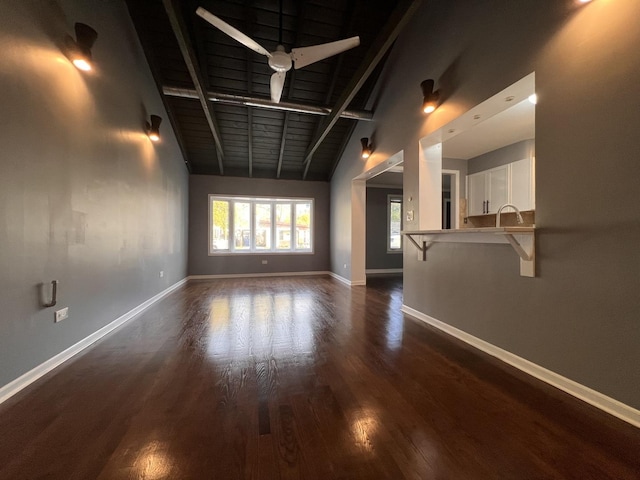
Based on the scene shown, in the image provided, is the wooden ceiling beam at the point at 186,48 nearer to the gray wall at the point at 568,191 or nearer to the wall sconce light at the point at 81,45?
the wall sconce light at the point at 81,45

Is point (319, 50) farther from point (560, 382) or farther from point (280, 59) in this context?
point (560, 382)

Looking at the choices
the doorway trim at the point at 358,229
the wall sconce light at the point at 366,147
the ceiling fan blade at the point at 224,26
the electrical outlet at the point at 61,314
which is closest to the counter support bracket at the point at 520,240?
the ceiling fan blade at the point at 224,26

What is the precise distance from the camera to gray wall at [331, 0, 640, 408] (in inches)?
59.0

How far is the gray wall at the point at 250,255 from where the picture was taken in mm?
6961

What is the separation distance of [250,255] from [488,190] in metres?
5.81

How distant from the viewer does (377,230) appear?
7.80 meters

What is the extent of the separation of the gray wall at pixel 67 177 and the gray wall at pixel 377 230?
5.57m

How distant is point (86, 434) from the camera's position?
1.37m

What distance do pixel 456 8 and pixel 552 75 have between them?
160 cm

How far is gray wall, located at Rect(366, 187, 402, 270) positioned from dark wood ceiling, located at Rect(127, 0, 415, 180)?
1.76 metres

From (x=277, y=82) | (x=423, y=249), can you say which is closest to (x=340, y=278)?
(x=423, y=249)

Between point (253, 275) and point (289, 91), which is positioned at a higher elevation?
point (289, 91)

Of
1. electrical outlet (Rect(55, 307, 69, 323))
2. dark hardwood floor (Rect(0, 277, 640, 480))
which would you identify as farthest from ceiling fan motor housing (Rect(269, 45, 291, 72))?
electrical outlet (Rect(55, 307, 69, 323))

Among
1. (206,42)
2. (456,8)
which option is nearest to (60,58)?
(206,42)
